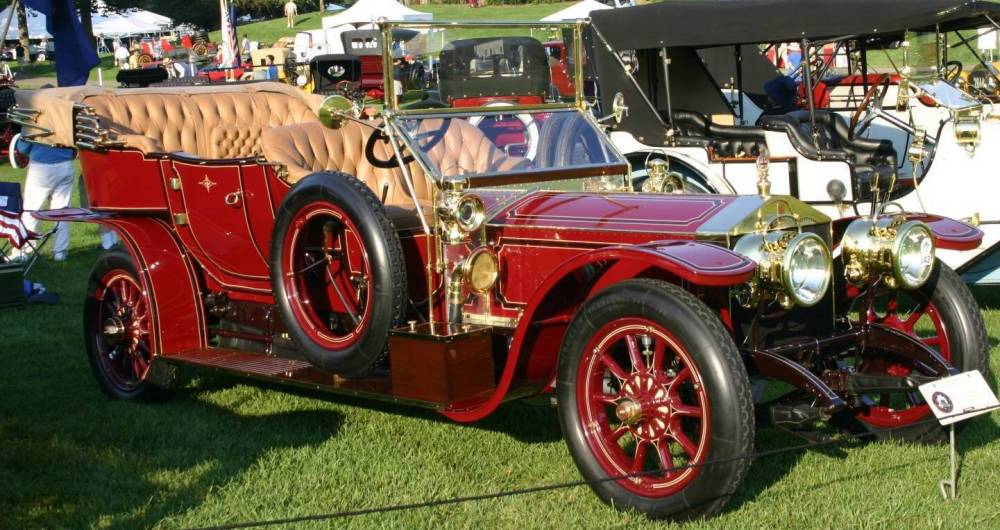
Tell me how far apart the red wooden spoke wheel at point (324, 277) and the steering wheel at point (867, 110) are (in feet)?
→ 16.0

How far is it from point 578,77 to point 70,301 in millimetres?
5173

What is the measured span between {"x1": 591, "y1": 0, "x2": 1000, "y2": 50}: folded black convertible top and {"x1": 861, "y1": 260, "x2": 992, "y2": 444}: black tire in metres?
4.19

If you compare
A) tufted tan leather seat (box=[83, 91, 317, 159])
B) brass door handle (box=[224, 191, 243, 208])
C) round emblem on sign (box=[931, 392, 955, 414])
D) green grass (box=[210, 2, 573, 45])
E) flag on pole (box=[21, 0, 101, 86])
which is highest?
green grass (box=[210, 2, 573, 45])

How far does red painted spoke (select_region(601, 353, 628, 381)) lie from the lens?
159 inches

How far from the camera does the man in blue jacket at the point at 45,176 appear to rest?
10.4 meters

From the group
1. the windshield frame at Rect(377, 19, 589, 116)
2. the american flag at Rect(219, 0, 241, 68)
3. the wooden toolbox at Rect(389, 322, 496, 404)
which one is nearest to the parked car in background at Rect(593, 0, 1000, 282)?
the windshield frame at Rect(377, 19, 589, 116)

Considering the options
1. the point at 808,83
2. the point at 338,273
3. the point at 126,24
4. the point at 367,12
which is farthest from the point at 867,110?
the point at 126,24

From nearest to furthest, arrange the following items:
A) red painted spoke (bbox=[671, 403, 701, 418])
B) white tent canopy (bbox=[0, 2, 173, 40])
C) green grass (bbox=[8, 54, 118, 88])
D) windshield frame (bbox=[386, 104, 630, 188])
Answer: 1. red painted spoke (bbox=[671, 403, 701, 418])
2. windshield frame (bbox=[386, 104, 630, 188])
3. green grass (bbox=[8, 54, 118, 88])
4. white tent canopy (bbox=[0, 2, 173, 40])

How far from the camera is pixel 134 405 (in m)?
6.07

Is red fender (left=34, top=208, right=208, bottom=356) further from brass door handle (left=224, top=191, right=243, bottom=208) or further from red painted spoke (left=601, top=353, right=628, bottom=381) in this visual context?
red painted spoke (left=601, top=353, right=628, bottom=381)

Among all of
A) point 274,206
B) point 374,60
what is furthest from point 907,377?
point 374,60

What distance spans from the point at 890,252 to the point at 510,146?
1.77 m

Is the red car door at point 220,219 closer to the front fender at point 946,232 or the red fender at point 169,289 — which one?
the red fender at point 169,289

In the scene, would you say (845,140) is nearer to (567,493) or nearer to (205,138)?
(205,138)
